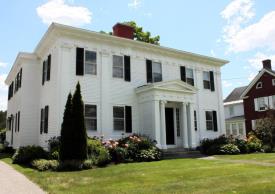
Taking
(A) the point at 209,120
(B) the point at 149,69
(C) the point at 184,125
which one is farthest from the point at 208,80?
(B) the point at 149,69

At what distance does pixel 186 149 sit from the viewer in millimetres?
18203

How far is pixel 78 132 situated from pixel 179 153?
7.45 meters

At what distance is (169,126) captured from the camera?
19.0 metres

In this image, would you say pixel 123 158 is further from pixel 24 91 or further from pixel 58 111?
pixel 24 91

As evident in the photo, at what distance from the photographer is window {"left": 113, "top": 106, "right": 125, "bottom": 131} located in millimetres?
17250

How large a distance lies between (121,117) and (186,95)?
467cm

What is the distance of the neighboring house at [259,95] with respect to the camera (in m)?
32.0

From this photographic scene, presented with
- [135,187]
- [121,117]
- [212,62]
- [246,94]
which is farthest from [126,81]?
[246,94]

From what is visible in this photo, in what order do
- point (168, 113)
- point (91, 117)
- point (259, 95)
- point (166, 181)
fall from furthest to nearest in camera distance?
point (259, 95) < point (168, 113) < point (91, 117) < point (166, 181)

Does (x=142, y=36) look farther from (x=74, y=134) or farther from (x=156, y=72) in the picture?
(x=74, y=134)

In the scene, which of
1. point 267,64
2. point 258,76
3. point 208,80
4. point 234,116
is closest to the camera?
point 208,80

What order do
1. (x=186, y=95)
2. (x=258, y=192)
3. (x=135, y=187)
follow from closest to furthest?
1. (x=258, y=192)
2. (x=135, y=187)
3. (x=186, y=95)

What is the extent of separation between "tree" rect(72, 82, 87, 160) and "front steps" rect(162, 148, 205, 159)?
18.3 ft

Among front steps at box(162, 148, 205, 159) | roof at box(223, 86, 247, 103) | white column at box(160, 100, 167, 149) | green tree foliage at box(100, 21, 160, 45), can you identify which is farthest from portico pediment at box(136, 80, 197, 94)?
roof at box(223, 86, 247, 103)
